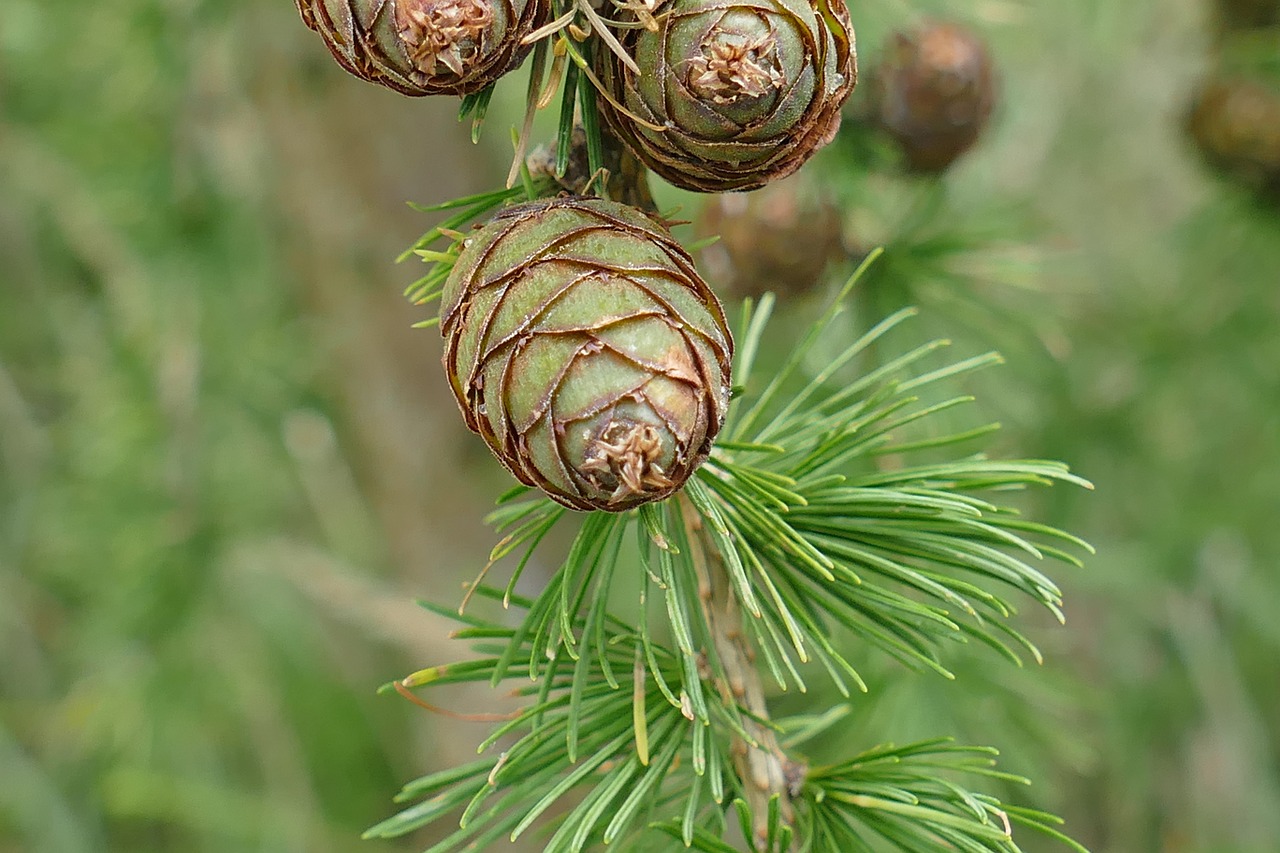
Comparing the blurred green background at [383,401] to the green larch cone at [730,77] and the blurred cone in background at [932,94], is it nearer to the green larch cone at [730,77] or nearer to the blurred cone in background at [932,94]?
the blurred cone in background at [932,94]

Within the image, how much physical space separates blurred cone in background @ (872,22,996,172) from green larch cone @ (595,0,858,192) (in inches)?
20.9

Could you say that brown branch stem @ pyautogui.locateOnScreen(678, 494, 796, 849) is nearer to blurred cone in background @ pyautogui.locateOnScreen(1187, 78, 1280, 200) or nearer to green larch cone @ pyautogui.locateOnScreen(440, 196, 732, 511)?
green larch cone @ pyautogui.locateOnScreen(440, 196, 732, 511)

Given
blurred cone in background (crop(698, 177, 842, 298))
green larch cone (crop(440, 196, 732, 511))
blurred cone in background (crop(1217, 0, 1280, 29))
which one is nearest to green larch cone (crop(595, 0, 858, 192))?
green larch cone (crop(440, 196, 732, 511))

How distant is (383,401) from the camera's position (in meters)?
1.83

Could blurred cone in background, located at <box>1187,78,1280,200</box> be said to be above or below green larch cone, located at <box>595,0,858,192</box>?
above

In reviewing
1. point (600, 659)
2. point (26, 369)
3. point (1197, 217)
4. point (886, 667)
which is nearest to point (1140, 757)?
point (1197, 217)

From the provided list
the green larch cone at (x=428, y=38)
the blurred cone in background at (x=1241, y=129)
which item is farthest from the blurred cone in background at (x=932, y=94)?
the green larch cone at (x=428, y=38)

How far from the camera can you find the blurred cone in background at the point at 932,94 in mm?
1017

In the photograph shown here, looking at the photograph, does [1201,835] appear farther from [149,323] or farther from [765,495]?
[149,323]

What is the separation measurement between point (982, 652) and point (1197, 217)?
2.53ft

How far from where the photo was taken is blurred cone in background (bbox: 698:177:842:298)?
39.3 inches

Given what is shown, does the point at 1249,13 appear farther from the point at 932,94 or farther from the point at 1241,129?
the point at 932,94

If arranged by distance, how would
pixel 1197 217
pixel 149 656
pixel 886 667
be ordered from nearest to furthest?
pixel 886 667 → pixel 1197 217 → pixel 149 656

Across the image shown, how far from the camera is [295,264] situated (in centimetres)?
186
